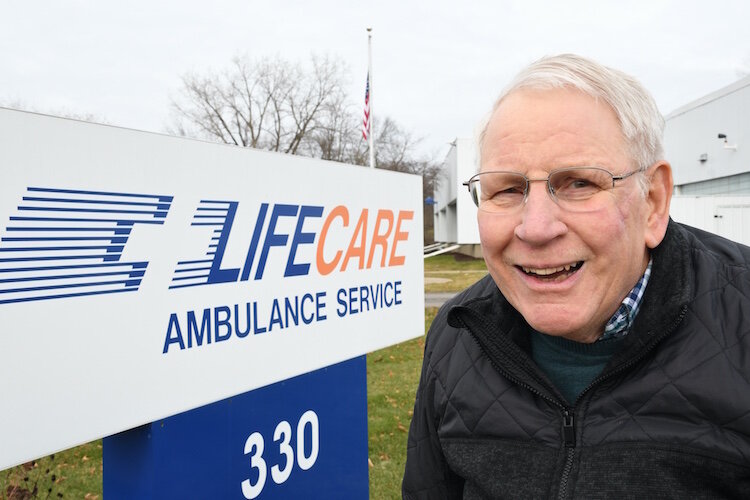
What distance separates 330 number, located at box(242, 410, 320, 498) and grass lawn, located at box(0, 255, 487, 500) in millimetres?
1491

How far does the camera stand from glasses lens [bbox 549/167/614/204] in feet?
4.90

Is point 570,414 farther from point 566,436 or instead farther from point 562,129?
point 562,129

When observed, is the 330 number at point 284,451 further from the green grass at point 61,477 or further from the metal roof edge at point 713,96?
the metal roof edge at point 713,96

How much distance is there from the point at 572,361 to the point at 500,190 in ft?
1.66

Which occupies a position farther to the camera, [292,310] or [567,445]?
[292,310]

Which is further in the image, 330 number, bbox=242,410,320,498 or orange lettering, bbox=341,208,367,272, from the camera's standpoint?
orange lettering, bbox=341,208,367,272

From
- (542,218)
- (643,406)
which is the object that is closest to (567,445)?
(643,406)

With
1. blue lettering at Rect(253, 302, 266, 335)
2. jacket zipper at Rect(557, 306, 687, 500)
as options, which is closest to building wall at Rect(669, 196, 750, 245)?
blue lettering at Rect(253, 302, 266, 335)

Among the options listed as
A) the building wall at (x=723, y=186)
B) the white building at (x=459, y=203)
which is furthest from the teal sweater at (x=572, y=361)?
the building wall at (x=723, y=186)

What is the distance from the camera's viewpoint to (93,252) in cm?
207

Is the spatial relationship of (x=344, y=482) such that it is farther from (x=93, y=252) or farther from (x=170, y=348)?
(x=93, y=252)

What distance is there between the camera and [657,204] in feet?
5.25

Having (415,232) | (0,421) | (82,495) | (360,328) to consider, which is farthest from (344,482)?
(82,495)

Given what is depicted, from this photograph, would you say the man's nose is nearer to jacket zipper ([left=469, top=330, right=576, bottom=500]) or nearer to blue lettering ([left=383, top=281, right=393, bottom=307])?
jacket zipper ([left=469, top=330, right=576, bottom=500])
